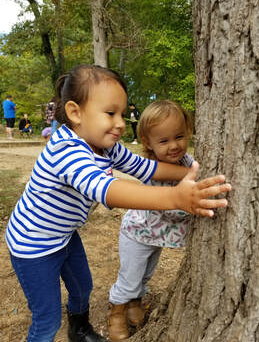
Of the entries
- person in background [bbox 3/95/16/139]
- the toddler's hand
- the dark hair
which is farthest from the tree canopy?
the toddler's hand

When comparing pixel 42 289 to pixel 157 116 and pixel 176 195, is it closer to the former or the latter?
pixel 176 195

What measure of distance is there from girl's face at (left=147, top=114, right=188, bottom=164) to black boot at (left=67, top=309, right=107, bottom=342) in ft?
3.79

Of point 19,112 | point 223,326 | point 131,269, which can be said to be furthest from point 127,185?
point 19,112

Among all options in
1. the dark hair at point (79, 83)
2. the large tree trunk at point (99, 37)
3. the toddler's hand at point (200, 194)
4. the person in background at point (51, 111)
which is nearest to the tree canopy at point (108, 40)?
the large tree trunk at point (99, 37)

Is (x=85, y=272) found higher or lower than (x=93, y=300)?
higher

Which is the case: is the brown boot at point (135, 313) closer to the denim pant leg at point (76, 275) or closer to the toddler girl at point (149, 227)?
the toddler girl at point (149, 227)

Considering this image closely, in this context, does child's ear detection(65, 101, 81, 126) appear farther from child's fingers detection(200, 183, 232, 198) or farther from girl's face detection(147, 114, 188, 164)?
child's fingers detection(200, 183, 232, 198)

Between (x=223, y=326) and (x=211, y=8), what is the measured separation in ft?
4.06

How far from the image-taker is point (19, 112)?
20.2m

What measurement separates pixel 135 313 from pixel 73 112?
4.58 feet

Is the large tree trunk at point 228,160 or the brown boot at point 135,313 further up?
the large tree trunk at point 228,160

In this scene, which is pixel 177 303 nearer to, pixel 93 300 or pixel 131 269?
pixel 131 269

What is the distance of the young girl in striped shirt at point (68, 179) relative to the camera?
124 cm

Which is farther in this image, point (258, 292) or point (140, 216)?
point (140, 216)
